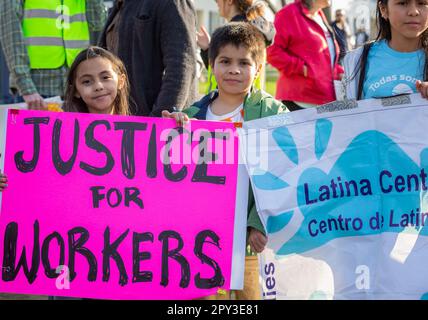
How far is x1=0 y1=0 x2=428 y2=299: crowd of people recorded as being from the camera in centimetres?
383

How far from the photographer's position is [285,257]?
3646 mm

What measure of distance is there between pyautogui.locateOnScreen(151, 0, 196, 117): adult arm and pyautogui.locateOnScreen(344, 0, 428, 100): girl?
39.5 inches

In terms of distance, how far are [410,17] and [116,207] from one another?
1.62 m

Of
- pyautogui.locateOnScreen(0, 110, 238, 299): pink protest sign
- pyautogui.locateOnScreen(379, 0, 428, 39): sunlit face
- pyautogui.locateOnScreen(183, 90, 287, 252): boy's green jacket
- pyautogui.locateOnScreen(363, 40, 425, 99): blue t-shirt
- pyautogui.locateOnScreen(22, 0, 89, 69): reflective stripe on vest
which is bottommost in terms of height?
pyautogui.locateOnScreen(0, 110, 238, 299): pink protest sign

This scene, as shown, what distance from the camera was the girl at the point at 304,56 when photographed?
6.45 meters

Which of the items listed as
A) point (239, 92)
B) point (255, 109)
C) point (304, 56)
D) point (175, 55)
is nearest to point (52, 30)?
point (175, 55)

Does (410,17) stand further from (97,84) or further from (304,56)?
(304,56)

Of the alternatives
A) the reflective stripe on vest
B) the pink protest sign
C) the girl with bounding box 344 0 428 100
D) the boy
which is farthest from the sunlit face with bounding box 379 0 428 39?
the reflective stripe on vest

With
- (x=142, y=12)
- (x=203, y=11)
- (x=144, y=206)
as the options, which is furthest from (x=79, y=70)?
(x=203, y=11)

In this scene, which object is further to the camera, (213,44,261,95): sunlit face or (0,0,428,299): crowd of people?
(213,44,261,95): sunlit face

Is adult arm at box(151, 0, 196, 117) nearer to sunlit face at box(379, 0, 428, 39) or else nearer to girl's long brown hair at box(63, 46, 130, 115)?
girl's long brown hair at box(63, 46, 130, 115)

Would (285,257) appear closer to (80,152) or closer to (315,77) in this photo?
(80,152)

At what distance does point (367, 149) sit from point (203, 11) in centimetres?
2118

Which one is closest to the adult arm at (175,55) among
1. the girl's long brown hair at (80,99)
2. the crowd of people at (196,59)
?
the crowd of people at (196,59)
